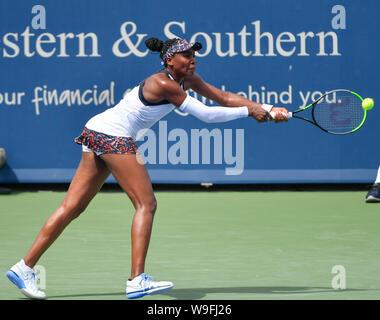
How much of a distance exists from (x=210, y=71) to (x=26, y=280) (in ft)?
18.0

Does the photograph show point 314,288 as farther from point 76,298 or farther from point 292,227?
point 292,227

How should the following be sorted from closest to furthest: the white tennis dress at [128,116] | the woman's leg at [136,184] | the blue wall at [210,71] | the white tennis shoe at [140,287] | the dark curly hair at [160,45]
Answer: the white tennis shoe at [140,287]
the woman's leg at [136,184]
the white tennis dress at [128,116]
the dark curly hair at [160,45]
the blue wall at [210,71]

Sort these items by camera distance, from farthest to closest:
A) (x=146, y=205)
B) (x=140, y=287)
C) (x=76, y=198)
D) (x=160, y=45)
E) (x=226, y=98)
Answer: (x=226, y=98) < (x=160, y=45) < (x=76, y=198) < (x=146, y=205) < (x=140, y=287)

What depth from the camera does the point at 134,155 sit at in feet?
16.5

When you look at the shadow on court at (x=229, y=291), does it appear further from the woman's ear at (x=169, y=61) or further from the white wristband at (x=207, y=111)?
the woman's ear at (x=169, y=61)

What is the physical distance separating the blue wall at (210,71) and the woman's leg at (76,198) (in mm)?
4798

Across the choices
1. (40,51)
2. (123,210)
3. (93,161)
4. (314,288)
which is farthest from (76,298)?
(40,51)

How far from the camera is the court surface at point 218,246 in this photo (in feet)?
17.1

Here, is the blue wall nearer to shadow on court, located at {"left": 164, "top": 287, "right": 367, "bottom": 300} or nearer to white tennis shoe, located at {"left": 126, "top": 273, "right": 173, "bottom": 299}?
shadow on court, located at {"left": 164, "top": 287, "right": 367, "bottom": 300}

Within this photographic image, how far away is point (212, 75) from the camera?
33.0 feet

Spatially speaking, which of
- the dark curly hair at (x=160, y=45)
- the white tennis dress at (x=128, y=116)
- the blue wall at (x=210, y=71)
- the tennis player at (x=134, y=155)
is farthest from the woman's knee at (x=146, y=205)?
the blue wall at (x=210, y=71)

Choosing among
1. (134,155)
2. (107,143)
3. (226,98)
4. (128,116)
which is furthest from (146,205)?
(226,98)

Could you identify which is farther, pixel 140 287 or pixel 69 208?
pixel 69 208

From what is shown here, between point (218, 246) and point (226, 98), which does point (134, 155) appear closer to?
point (226, 98)
